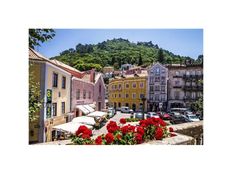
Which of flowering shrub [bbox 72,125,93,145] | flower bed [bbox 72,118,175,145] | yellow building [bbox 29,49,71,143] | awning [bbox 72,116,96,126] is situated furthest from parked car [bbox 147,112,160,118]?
yellow building [bbox 29,49,71,143]

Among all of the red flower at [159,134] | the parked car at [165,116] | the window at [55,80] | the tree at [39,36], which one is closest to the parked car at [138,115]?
the parked car at [165,116]

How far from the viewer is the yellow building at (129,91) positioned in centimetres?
620

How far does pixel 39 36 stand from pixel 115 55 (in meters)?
1.60

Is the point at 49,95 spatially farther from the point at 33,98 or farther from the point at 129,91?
the point at 129,91

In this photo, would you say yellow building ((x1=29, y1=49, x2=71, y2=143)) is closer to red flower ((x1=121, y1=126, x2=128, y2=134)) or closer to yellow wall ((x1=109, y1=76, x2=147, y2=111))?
yellow wall ((x1=109, y1=76, x2=147, y2=111))

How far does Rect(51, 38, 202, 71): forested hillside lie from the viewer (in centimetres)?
556

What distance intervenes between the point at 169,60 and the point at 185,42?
505mm

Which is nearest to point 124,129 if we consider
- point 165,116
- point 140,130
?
point 140,130

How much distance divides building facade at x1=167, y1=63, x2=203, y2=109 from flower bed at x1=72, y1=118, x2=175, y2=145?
91cm

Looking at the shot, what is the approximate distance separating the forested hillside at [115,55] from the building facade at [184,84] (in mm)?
258

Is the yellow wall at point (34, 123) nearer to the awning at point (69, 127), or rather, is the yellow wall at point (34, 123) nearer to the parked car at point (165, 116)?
the awning at point (69, 127)

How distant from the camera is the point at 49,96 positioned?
18.3ft
